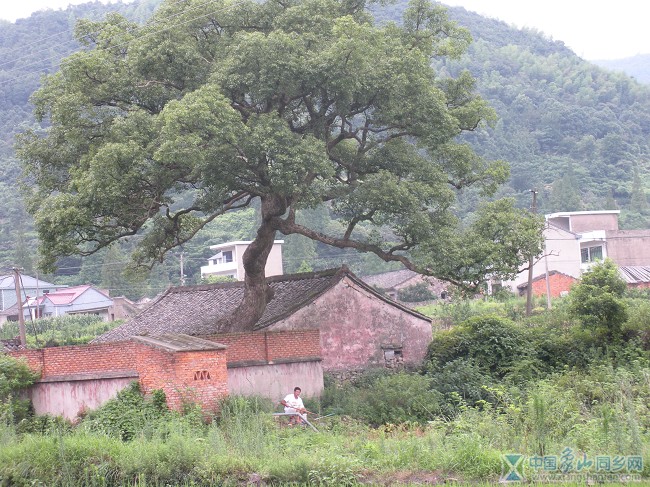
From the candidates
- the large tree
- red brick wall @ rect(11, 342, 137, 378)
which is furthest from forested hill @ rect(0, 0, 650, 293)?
red brick wall @ rect(11, 342, 137, 378)

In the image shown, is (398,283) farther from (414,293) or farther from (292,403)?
(292,403)

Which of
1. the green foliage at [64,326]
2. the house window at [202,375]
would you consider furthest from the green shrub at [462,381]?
the green foliage at [64,326]

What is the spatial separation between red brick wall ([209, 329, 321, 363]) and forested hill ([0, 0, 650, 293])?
42062 mm

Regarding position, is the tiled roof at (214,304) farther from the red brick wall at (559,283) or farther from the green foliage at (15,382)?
the red brick wall at (559,283)

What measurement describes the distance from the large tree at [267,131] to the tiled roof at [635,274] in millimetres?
33355

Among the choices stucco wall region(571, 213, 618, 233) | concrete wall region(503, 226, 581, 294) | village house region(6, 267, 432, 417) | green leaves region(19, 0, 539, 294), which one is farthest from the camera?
stucco wall region(571, 213, 618, 233)

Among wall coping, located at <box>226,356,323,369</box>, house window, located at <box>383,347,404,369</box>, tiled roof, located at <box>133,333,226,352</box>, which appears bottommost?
house window, located at <box>383,347,404,369</box>

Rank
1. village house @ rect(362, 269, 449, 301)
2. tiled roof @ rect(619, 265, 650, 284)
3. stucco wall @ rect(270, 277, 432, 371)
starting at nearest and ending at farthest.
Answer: stucco wall @ rect(270, 277, 432, 371) → tiled roof @ rect(619, 265, 650, 284) → village house @ rect(362, 269, 449, 301)

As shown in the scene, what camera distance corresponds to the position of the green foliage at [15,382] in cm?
1653

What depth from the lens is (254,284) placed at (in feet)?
77.2

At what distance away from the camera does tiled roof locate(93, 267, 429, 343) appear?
922 inches

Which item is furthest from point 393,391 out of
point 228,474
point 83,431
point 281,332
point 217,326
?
point 228,474

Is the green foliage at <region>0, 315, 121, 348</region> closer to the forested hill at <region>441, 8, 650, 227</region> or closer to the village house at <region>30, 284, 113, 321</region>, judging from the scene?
the village house at <region>30, 284, 113, 321</region>

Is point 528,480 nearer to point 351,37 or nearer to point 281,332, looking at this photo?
point 281,332
